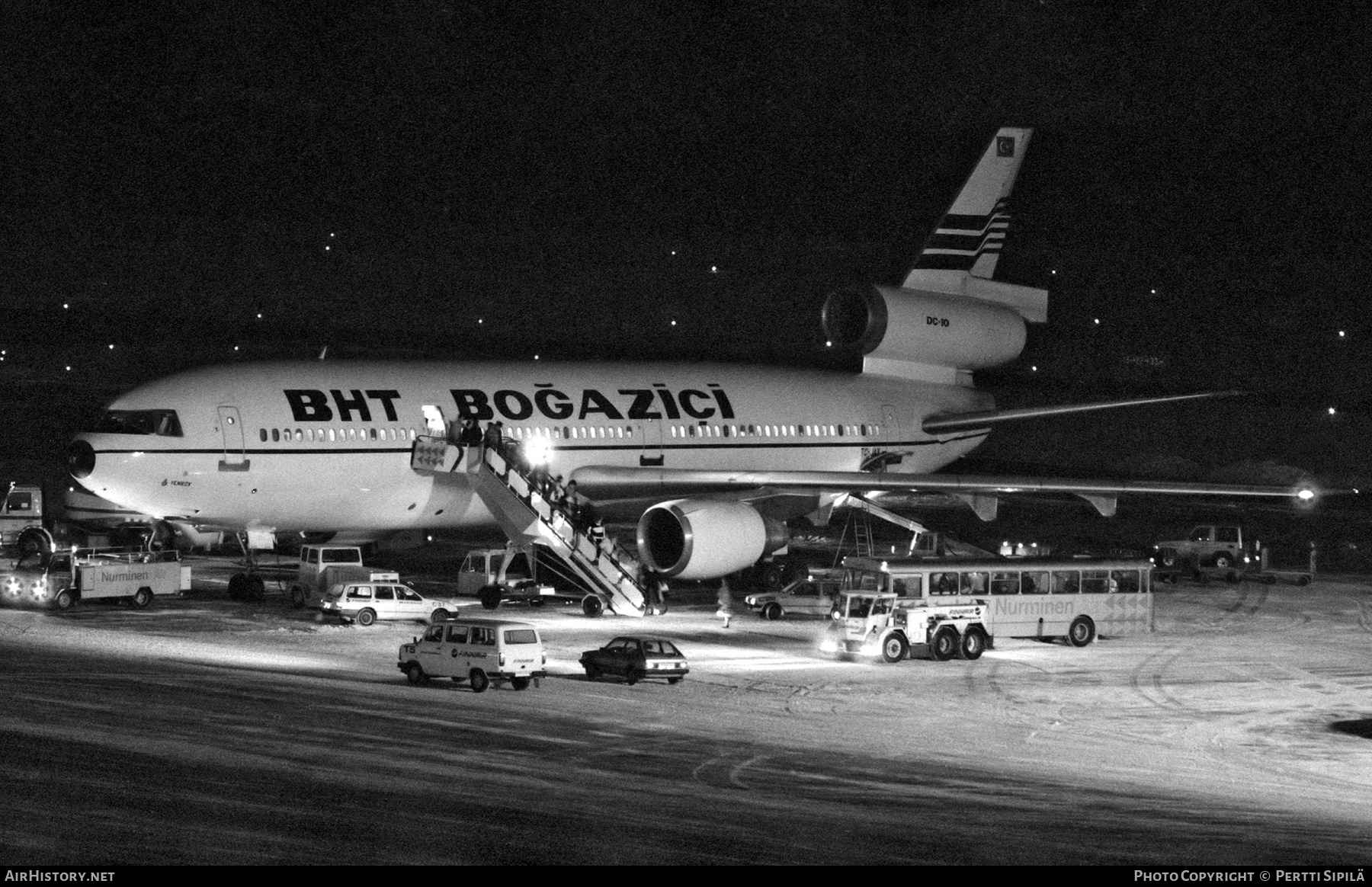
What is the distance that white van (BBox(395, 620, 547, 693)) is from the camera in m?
29.4

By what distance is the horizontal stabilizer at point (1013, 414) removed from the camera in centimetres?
5144

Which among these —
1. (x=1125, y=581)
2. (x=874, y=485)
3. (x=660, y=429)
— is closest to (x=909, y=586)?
(x=1125, y=581)

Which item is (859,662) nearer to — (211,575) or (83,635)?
(83,635)

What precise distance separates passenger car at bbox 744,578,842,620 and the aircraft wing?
→ 7.77ft

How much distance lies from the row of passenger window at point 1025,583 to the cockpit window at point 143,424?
16071 millimetres

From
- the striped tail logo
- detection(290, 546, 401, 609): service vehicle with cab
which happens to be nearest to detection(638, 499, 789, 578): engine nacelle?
detection(290, 546, 401, 609): service vehicle with cab

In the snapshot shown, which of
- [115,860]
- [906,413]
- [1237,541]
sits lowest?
[115,860]

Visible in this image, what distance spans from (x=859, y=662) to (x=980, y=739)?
8717 millimetres

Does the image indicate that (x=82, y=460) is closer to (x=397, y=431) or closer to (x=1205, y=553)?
(x=397, y=431)

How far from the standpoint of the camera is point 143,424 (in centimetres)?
4003

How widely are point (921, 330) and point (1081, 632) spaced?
18.4 meters

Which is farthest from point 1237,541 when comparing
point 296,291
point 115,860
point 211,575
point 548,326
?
point 296,291

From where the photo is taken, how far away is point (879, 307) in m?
53.5

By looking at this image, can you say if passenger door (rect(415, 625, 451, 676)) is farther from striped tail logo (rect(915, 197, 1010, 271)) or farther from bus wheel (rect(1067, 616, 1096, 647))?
striped tail logo (rect(915, 197, 1010, 271))
